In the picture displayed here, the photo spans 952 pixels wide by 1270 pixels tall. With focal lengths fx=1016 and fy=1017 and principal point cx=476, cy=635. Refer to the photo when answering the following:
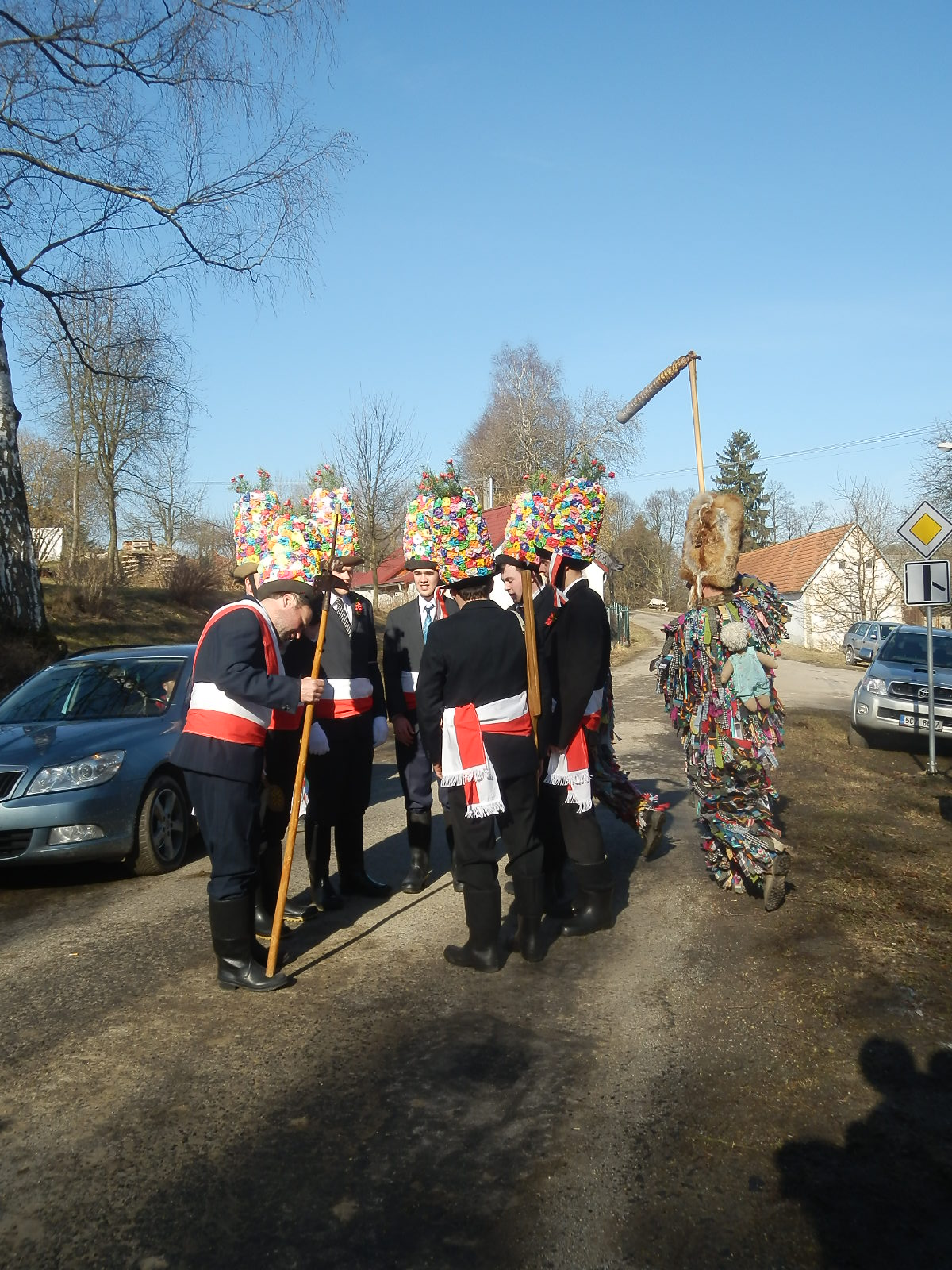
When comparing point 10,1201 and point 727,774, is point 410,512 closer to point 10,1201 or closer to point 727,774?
point 727,774

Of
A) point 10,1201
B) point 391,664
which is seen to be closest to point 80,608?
point 391,664

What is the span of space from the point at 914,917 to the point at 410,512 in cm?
384

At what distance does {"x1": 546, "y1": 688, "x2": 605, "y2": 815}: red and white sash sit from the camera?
5.53 metres

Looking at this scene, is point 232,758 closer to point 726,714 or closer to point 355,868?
point 355,868

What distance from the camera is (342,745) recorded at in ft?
20.3

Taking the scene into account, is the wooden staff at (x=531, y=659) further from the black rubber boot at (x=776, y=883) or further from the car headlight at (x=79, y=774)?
the car headlight at (x=79, y=774)

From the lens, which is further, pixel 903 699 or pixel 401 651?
pixel 903 699

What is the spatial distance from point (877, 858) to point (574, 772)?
9.65 feet

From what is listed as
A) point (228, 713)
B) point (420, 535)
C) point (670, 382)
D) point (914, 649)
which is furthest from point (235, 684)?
point (670, 382)

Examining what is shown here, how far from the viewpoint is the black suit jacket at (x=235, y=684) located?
4.73 meters

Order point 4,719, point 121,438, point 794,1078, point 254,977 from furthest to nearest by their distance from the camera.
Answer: point 121,438
point 4,719
point 254,977
point 794,1078

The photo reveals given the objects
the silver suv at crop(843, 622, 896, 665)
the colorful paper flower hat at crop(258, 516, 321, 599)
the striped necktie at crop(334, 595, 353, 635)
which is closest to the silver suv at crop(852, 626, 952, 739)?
the striped necktie at crop(334, 595, 353, 635)

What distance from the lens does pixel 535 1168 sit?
3238 millimetres

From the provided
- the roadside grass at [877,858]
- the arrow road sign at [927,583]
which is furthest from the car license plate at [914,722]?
the arrow road sign at [927,583]
